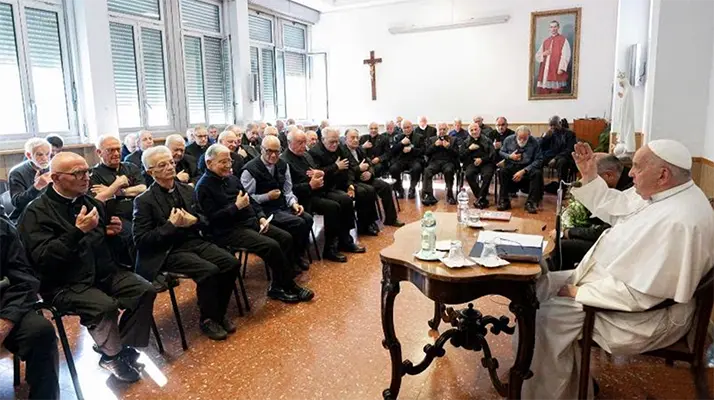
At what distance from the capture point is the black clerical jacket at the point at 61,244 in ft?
7.53

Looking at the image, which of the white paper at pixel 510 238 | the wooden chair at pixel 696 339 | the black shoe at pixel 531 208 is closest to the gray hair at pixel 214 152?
the white paper at pixel 510 238

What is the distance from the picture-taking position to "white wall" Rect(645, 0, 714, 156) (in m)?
3.58

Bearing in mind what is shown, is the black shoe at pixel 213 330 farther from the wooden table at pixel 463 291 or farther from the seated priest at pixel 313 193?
the seated priest at pixel 313 193

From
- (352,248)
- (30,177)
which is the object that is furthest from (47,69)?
(352,248)

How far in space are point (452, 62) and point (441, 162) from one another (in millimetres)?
3121

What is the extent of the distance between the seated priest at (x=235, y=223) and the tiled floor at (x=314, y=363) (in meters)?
0.16

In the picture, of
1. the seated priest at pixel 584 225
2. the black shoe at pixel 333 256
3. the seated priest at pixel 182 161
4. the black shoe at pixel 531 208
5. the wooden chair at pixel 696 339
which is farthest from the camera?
the black shoe at pixel 531 208

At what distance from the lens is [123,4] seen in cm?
637

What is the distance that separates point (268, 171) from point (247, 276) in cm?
92

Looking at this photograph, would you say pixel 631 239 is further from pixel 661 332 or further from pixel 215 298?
pixel 215 298

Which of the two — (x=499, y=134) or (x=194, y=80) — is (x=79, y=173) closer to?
(x=194, y=80)

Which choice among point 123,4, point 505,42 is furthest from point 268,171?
point 505,42

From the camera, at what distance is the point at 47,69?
5.56m

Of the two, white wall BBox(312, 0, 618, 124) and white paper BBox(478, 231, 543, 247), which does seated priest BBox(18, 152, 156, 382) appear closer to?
white paper BBox(478, 231, 543, 247)
